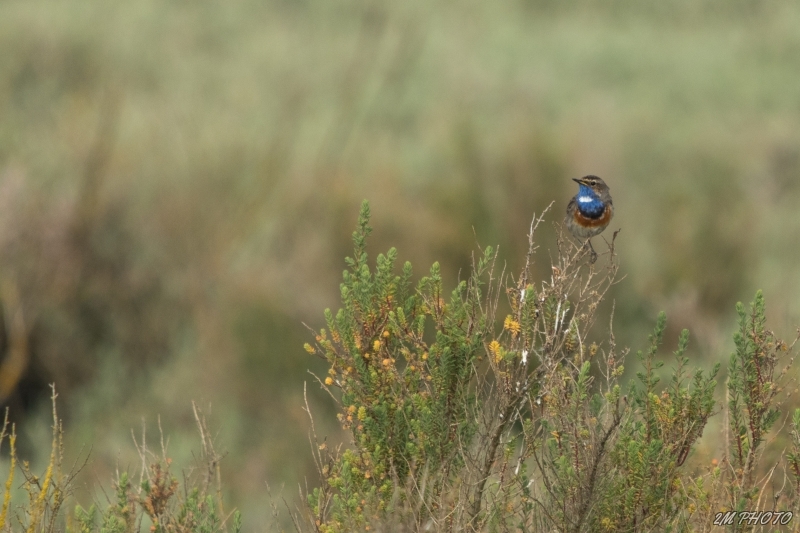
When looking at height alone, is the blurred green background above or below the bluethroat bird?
below

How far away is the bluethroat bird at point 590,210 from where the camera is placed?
529 centimetres

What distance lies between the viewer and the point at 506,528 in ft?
11.4

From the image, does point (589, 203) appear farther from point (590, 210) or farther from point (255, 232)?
point (255, 232)

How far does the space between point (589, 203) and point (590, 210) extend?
0.05m

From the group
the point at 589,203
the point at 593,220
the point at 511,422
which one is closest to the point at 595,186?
the point at 589,203

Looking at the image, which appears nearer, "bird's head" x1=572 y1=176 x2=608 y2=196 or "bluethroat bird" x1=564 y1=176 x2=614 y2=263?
"bluethroat bird" x1=564 y1=176 x2=614 y2=263

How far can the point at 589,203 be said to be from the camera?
5359 millimetres

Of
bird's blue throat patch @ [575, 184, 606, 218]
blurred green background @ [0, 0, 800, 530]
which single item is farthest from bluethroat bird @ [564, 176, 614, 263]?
blurred green background @ [0, 0, 800, 530]

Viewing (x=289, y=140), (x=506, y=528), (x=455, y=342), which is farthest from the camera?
(x=289, y=140)

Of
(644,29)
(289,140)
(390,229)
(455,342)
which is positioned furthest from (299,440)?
(644,29)

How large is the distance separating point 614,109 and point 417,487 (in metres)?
17.0

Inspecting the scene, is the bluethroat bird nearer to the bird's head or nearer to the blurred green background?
the bird's head

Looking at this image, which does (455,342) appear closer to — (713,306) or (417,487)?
(417,487)

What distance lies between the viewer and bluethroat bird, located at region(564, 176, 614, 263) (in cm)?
529
